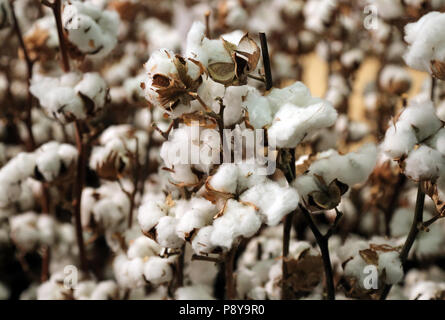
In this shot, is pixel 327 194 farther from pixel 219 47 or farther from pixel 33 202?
pixel 33 202

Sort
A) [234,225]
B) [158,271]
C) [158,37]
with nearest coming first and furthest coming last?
[234,225] → [158,271] → [158,37]

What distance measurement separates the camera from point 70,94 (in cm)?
44

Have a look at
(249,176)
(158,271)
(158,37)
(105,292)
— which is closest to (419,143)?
(249,176)

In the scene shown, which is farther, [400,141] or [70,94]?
[70,94]

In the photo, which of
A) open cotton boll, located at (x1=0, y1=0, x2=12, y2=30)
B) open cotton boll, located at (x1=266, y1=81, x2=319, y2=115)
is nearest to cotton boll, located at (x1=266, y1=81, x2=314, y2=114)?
open cotton boll, located at (x1=266, y1=81, x2=319, y2=115)

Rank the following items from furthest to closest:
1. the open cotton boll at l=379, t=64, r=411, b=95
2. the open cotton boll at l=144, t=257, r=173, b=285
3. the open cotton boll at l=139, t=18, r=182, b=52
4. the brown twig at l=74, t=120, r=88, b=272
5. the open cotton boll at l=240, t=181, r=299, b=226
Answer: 1. the open cotton boll at l=139, t=18, r=182, b=52
2. the open cotton boll at l=379, t=64, r=411, b=95
3. the brown twig at l=74, t=120, r=88, b=272
4. the open cotton boll at l=144, t=257, r=173, b=285
5. the open cotton boll at l=240, t=181, r=299, b=226

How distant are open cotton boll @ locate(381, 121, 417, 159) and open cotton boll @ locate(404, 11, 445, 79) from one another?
54 mm

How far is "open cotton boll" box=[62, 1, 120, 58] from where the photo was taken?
1.46ft

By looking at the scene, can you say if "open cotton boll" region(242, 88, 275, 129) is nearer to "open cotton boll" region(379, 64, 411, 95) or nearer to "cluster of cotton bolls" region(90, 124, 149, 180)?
"cluster of cotton bolls" region(90, 124, 149, 180)

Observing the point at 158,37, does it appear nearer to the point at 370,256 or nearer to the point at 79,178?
the point at 79,178

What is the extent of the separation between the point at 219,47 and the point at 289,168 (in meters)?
0.09

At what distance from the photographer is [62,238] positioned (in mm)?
638

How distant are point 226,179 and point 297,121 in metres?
0.06
